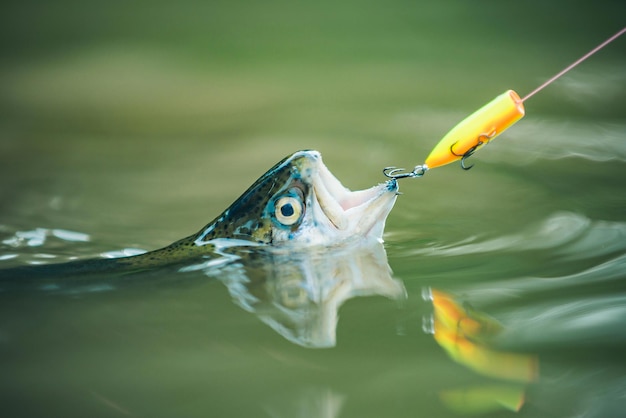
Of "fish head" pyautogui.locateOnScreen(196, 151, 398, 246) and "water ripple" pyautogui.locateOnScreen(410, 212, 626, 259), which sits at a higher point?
"fish head" pyautogui.locateOnScreen(196, 151, 398, 246)

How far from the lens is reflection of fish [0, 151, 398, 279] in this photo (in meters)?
2.63

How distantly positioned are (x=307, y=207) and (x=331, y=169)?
52.0 inches

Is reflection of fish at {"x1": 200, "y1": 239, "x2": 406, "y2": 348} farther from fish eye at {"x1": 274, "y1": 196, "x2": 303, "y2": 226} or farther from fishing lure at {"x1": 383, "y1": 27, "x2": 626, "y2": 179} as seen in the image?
fishing lure at {"x1": 383, "y1": 27, "x2": 626, "y2": 179}

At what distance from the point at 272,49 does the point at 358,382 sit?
372 centimetres

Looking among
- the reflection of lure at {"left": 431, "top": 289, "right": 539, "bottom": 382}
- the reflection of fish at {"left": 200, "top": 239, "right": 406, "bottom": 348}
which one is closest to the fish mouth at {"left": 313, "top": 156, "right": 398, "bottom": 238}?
the reflection of fish at {"left": 200, "top": 239, "right": 406, "bottom": 348}

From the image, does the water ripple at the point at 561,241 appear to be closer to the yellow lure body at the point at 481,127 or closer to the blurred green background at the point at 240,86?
the yellow lure body at the point at 481,127

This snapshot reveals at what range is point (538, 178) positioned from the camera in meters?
3.69

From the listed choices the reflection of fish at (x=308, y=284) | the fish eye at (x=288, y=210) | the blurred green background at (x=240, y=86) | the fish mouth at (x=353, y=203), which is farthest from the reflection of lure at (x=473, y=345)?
the blurred green background at (x=240, y=86)

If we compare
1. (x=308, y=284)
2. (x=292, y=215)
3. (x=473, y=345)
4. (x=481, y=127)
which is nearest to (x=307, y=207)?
(x=292, y=215)

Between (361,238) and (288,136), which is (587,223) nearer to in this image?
(361,238)

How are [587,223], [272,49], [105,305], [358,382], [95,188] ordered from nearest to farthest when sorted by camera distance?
[358,382], [105,305], [587,223], [95,188], [272,49]

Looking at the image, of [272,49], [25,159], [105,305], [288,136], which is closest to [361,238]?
[105,305]

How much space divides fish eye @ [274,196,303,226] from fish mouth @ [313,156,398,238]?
8cm

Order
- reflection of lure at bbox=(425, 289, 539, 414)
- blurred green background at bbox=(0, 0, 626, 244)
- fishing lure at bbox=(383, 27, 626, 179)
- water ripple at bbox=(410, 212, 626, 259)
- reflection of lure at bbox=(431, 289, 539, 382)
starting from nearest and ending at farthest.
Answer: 1. reflection of lure at bbox=(425, 289, 539, 414)
2. reflection of lure at bbox=(431, 289, 539, 382)
3. fishing lure at bbox=(383, 27, 626, 179)
4. water ripple at bbox=(410, 212, 626, 259)
5. blurred green background at bbox=(0, 0, 626, 244)
